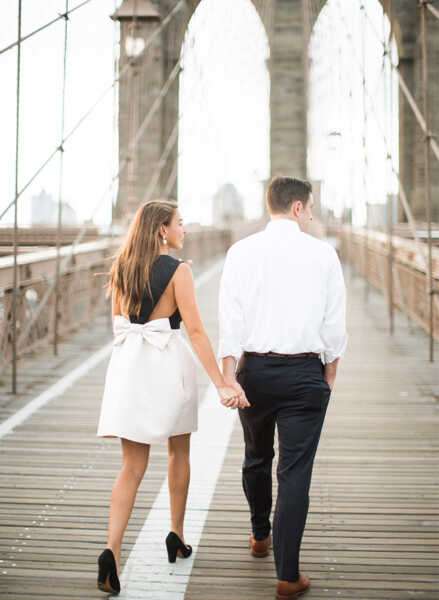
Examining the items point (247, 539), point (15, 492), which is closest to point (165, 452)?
point (15, 492)

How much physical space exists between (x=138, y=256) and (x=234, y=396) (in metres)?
0.43

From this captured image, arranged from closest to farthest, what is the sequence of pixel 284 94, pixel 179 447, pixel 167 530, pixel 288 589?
pixel 288 589 → pixel 179 447 → pixel 167 530 → pixel 284 94

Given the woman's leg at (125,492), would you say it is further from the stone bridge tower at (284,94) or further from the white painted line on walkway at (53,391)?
the stone bridge tower at (284,94)

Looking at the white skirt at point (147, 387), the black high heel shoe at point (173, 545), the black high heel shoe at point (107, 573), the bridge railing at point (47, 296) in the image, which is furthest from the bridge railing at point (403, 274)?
the black high heel shoe at point (107, 573)

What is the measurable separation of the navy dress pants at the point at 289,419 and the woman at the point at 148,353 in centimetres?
10

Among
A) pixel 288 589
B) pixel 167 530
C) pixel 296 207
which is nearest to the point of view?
pixel 288 589

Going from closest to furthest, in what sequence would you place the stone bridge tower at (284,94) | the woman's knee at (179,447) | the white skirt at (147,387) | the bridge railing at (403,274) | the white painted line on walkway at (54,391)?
the white skirt at (147,387) → the woman's knee at (179,447) → the white painted line on walkway at (54,391) → the bridge railing at (403,274) → the stone bridge tower at (284,94)

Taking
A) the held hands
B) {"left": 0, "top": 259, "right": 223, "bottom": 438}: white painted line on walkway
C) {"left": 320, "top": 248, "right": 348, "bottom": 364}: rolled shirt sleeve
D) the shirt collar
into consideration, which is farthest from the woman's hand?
{"left": 0, "top": 259, "right": 223, "bottom": 438}: white painted line on walkway

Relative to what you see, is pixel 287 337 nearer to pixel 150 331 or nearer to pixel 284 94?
pixel 150 331

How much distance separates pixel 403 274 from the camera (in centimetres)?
862

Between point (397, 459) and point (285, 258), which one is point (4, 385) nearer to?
point (397, 459)

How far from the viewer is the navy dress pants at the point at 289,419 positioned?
2430 millimetres

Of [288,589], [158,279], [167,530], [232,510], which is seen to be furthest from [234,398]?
[232,510]

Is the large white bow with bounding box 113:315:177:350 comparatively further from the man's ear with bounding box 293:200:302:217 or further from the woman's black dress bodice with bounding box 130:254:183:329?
the man's ear with bounding box 293:200:302:217
